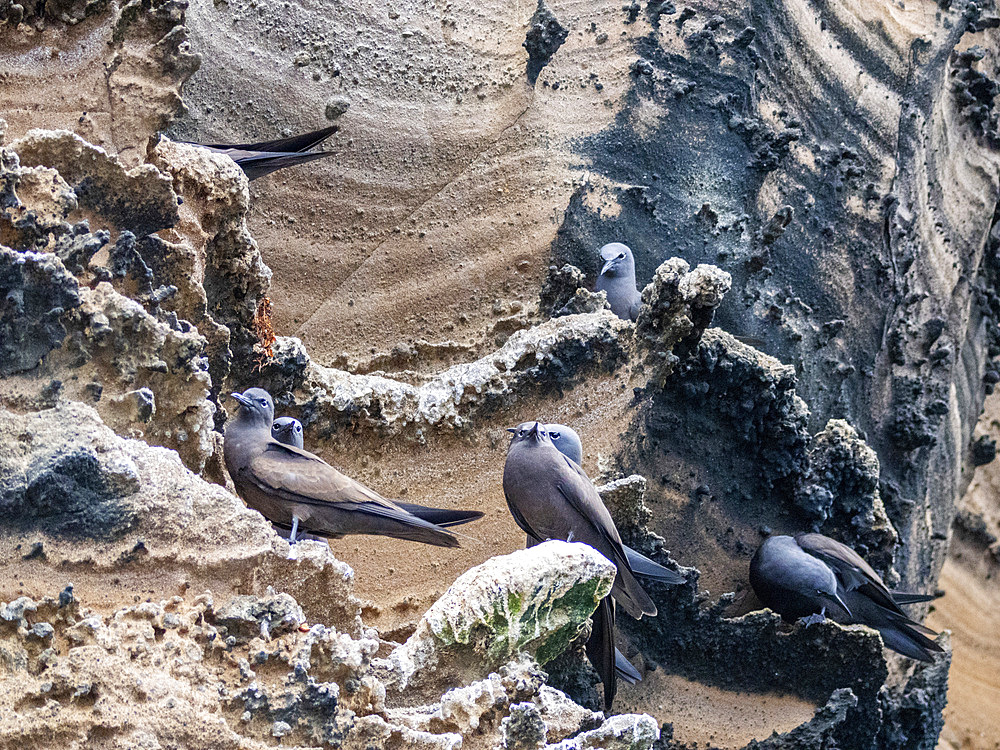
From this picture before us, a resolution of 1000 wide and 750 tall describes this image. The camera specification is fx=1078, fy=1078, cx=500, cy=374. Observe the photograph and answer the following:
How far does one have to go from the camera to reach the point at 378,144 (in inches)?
286

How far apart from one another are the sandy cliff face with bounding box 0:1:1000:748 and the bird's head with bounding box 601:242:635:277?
365mm

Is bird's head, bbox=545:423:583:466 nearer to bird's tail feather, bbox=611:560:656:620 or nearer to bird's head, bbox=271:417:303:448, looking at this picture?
bird's tail feather, bbox=611:560:656:620

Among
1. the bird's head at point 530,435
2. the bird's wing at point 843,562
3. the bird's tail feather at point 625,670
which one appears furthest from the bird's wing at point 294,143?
the bird's wing at point 843,562

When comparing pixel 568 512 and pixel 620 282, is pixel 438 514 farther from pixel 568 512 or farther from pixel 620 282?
pixel 620 282

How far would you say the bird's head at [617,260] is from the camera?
250 inches

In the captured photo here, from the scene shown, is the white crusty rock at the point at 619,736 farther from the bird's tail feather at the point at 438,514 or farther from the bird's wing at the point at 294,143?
the bird's wing at the point at 294,143

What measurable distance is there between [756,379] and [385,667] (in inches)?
123

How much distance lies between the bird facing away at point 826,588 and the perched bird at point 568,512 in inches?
54.5

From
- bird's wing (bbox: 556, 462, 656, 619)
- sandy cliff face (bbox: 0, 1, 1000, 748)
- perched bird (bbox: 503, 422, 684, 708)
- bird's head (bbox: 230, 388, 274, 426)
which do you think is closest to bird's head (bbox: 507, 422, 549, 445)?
perched bird (bbox: 503, 422, 684, 708)

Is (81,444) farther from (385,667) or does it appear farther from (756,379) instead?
(756,379)

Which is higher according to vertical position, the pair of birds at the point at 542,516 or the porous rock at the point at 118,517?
the porous rock at the point at 118,517

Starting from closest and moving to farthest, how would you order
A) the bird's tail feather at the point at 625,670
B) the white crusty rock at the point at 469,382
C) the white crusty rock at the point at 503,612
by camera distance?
the white crusty rock at the point at 503,612 → the bird's tail feather at the point at 625,670 → the white crusty rock at the point at 469,382

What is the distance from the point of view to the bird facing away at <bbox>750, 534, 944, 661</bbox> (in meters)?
5.64

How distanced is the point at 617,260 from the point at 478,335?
41.4 inches
